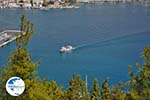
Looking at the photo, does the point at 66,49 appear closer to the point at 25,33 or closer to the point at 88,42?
the point at 88,42

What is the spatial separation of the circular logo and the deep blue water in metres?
3.75

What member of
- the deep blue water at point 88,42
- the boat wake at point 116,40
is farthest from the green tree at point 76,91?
the boat wake at point 116,40

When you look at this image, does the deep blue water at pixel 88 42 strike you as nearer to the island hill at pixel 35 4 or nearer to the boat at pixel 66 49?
the boat at pixel 66 49

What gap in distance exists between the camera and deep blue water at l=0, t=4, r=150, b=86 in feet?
25.1

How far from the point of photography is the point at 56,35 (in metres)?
10.7

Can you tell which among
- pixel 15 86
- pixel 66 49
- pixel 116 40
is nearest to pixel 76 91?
pixel 15 86

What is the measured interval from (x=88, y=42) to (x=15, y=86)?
843 centimetres

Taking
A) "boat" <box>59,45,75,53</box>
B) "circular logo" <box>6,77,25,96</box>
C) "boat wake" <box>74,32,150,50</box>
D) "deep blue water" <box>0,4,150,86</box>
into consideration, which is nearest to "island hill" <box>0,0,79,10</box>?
"deep blue water" <box>0,4,150,86</box>

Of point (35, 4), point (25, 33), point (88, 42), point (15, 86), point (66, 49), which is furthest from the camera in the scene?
point (35, 4)

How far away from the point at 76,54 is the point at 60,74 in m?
1.72

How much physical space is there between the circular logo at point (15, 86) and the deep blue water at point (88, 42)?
12.3ft

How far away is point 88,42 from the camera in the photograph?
9797 millimetres

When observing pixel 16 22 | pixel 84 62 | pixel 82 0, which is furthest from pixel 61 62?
pixel 82 0

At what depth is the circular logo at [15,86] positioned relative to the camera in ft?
4.53
